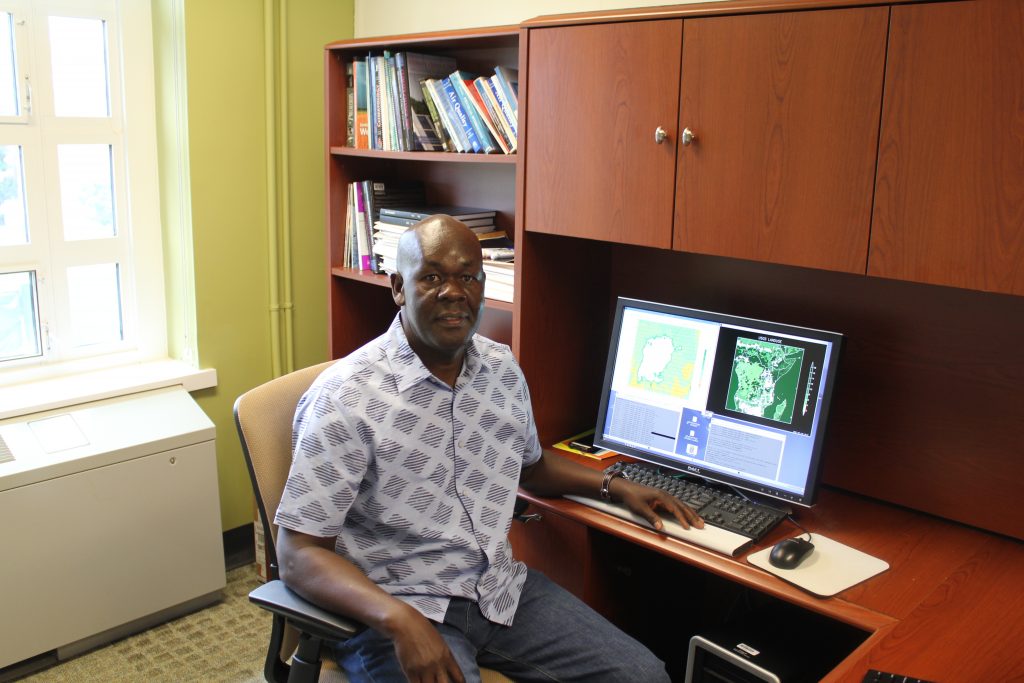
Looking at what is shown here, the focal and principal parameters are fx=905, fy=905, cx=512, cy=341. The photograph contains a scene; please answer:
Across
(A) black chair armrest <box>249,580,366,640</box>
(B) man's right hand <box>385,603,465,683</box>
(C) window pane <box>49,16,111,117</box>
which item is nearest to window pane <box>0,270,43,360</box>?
(C) window pane <box>49,16,111,117</box>

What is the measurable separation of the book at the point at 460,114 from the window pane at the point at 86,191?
1.19 m

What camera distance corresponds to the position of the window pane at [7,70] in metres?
2.62

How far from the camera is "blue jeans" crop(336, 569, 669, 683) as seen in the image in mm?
1704

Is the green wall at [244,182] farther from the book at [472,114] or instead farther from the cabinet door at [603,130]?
the cabinet door at [603,130]

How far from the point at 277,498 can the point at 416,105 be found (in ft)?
4.14

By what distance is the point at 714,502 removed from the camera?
6.47 feet

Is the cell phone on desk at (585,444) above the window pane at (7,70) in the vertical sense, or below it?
below

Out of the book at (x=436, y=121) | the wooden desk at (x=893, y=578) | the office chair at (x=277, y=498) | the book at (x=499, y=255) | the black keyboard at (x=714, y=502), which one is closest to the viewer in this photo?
the wooden desk at (x=893, y=578)

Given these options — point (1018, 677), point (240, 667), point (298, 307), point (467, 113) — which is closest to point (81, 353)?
point (298, 307)

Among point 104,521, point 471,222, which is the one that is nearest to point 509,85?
point 471,222

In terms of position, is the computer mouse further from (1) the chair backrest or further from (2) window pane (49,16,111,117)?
(2) window pane (49,16,111,117)

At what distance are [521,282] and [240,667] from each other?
1.38 metres

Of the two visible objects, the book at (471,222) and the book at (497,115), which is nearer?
the book at (497,115)

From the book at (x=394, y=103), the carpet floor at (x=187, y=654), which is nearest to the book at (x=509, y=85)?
the book at (x=394, y=103)
